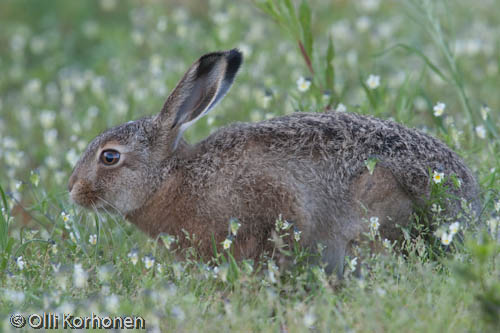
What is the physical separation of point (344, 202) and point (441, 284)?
1.10 meters

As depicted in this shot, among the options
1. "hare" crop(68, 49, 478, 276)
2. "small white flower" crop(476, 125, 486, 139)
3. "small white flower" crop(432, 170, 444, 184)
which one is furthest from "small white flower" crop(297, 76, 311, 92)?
"small white flower" crop(432, 170, 444, 184)

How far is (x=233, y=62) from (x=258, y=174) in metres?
1.07

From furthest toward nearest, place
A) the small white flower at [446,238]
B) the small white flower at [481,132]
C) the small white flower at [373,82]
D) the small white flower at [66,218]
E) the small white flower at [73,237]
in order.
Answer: the small white flower at [373,82], the small white flower at [481,132], the small white flower at [66,218], the small white flower at [73,237], the small white flower at [446,238]

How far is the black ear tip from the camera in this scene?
6.16 m

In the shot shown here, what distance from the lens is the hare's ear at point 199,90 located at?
6.18 metres

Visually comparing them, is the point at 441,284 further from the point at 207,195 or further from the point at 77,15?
the point at 77,15

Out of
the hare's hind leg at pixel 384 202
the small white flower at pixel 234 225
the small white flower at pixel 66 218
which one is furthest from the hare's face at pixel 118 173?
the hare's hind leg at pixel 384 202

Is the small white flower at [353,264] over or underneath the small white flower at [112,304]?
underneath

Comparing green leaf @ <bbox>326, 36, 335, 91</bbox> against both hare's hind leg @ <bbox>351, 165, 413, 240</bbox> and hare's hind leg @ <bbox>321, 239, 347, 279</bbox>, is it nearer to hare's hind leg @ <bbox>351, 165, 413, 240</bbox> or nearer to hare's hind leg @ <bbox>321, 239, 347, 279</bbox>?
hare's hind leg @ <bbox>351, 165, 413, 240</bbox>

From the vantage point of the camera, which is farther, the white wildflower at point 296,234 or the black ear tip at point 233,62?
the black ear tip at point 233,62

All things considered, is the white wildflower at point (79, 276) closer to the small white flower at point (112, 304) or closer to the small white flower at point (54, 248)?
the small white flower at point (112, 304)

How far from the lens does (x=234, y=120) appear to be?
886 centimetres

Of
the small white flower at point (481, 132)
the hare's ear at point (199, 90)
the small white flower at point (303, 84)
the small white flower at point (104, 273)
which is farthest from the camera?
the small white flower at point (303, 84)

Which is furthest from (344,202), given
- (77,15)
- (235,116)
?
(77,15)
